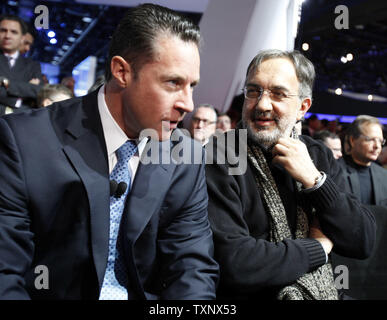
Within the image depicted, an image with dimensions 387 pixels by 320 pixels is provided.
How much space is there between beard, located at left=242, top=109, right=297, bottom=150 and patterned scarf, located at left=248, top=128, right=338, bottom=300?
0.05m

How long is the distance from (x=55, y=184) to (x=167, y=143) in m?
0.45

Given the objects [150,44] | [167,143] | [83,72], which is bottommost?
[167,143]

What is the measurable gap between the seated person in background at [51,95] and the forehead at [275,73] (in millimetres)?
2045

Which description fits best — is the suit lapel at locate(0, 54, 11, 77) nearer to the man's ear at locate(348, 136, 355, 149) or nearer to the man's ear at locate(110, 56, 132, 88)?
the man's ear at locate(110, 56, 132, 88)

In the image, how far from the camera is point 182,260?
151 centimetres

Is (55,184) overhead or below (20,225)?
overhead

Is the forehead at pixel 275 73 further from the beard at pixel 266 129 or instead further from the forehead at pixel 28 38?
the forehead at pixel 28 38

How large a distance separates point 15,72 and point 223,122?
2.25m

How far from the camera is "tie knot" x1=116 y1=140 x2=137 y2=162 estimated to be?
1.44m

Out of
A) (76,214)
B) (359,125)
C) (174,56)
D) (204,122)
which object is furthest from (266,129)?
(359,125)

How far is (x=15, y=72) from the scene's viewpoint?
13.1 feet

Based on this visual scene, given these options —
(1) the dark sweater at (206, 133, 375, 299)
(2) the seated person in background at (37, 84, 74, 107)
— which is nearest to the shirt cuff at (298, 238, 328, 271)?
(1) the dark sweater at (206, 133, 375, 299)
